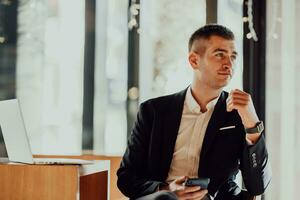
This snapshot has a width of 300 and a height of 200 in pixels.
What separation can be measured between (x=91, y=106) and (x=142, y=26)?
546 millimetres

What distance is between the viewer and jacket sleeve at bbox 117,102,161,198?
1.98 meters

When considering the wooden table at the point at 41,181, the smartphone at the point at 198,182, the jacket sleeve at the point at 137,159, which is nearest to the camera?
the smartphone at the point at 198,182

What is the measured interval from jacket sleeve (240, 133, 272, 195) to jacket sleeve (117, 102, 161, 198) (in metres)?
0.39

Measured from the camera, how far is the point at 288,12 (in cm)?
268

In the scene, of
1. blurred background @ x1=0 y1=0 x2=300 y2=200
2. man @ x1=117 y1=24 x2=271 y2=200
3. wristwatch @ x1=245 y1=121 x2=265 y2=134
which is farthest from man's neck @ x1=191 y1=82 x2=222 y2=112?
blurred background @ x1=0 y1=0 x2=300 y2=200

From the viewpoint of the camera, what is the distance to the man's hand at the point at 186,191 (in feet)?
5.79

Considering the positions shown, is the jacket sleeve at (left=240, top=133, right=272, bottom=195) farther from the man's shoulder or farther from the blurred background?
the blurred background

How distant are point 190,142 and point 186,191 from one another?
32 cm

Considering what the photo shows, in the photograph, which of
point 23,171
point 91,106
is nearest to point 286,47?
point 91,106

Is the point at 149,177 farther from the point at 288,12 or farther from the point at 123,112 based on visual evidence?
the point at 288,12

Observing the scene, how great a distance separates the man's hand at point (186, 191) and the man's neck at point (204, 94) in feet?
1.29

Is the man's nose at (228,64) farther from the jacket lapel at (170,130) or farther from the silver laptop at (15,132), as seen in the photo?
the silver laptop at (15,132)

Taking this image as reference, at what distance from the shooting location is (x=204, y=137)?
1979 mm

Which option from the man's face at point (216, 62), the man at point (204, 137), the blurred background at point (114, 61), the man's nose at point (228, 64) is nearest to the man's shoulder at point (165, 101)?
the man at point (204, 137)
